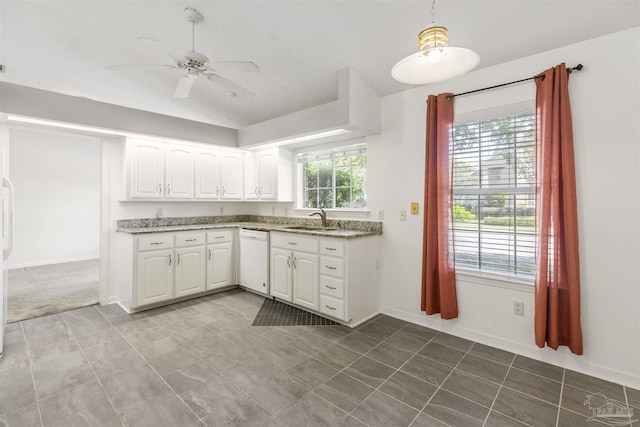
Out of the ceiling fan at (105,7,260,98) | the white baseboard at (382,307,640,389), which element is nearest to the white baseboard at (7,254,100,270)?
the ceiling fan at (105,7,260,98)

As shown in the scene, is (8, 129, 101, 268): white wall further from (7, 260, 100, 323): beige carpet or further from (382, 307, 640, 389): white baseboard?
(382, 307, 640, 389): white baseboard

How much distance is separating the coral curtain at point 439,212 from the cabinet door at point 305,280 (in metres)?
1.16

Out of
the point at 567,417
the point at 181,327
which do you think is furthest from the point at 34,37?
the point at 567,417

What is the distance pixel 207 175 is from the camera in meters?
4.37

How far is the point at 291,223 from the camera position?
14.8ft

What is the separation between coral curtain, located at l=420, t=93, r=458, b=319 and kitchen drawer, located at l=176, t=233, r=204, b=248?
9.16 feet

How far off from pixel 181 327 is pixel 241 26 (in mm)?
2885

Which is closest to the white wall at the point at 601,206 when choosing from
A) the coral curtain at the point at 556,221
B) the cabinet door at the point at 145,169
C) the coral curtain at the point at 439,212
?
the coral curtain at the point at 556,221

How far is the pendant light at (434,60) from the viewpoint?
1318mm

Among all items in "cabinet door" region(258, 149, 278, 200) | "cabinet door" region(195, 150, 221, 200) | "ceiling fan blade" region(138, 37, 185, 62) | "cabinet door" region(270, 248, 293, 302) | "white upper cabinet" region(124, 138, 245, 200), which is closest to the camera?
"ceiling fan blade" region(138, 37, 185, 62)

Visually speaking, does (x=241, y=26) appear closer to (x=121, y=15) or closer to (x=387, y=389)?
(x=121, y=15)

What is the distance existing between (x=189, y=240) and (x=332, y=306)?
6.63 ft

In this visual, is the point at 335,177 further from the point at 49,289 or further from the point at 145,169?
the point at 49,289

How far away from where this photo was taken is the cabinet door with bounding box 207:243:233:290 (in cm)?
406
